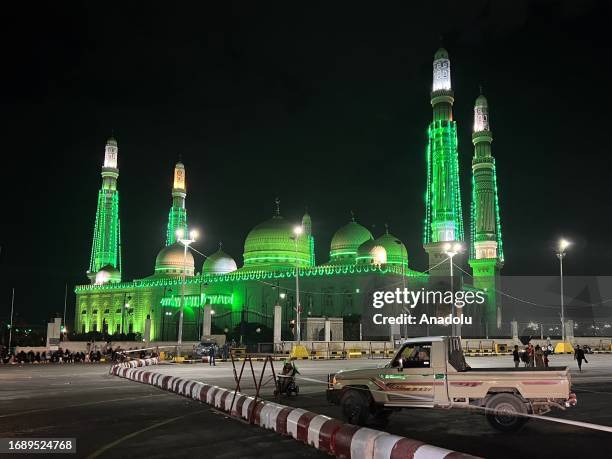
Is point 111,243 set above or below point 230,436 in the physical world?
above

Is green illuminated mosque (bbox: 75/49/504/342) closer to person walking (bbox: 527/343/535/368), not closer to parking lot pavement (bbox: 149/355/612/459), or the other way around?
person walking (bbox: 527/343/535/368)

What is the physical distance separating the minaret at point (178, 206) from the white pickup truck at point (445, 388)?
80.2 meters

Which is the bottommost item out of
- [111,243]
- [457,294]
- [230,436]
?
[230,436]

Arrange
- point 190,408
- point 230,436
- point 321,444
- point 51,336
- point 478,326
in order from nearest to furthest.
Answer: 1. point 321,444
2. point 230,436
3. point 190,408
4. point 51,336
5. point 478,326

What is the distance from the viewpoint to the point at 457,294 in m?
65.8

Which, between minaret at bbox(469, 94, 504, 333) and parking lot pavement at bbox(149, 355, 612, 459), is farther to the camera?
minaret at bbox(469, 94, 504, 333)

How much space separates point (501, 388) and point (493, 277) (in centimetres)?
6286

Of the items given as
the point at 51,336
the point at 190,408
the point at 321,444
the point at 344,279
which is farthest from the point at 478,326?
the point at 321,444

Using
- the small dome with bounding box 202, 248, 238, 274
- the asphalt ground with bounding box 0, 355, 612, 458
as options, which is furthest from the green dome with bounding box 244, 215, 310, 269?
the asphalt ground with bounding box 0, 355, 612, 458

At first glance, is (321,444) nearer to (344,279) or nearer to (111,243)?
(344,279)

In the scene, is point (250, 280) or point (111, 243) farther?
point (111, 243)

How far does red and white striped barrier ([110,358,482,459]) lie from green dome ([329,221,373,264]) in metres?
62.0

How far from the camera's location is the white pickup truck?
10.9 m

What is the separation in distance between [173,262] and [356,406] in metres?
76.5
